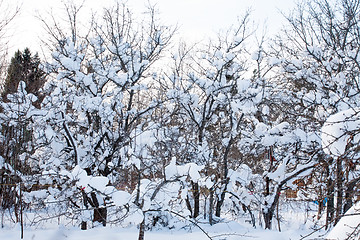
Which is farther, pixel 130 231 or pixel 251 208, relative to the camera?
pixel 251 208

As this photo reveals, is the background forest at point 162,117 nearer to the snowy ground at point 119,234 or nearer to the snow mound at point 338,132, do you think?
the snowy ground at point 119,234

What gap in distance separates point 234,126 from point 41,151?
4.42 m

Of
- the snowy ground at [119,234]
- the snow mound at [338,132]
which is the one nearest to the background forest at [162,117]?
the snowy ground at [119,234]

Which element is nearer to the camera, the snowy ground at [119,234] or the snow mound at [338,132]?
the snow mound at [338,132]

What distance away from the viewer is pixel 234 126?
24.4 feet

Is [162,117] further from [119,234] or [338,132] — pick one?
[338,132]

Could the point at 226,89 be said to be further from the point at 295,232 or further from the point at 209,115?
the point at 295,232

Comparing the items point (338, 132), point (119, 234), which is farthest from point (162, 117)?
point (338, 132)

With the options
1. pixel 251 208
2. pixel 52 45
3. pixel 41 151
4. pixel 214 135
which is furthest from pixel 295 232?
pixel 52 45

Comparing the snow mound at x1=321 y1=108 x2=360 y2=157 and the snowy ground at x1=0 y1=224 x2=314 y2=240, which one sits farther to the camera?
the snowy ground at x1=0 y1=224 x2=314 y2=240

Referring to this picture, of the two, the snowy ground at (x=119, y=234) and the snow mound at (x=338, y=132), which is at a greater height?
the snow mound at (x=338, y=132)

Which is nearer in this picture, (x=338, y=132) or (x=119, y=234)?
(x=338, y=132)

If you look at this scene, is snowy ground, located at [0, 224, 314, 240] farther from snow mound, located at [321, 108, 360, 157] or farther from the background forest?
snow mound, located at [321, 108, 360, 157]

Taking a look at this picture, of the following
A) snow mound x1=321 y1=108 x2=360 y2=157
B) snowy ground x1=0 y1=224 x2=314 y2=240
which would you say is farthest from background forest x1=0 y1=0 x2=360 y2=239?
snow mound x1=321 y1=108 x2=360 y2=157
